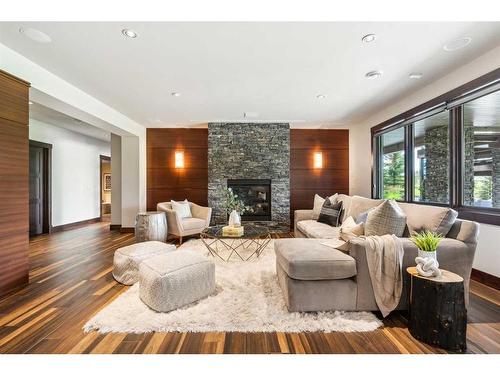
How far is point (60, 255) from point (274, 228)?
408 centimetres

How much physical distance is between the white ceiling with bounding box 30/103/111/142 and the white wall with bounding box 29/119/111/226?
0.21 metres

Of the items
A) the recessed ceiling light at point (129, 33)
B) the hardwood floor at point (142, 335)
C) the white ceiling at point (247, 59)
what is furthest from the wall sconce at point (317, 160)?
the recessed ceiling light at point (129, 33)

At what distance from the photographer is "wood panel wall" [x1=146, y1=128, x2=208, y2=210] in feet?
18.7

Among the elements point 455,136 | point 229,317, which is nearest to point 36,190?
point 229,317

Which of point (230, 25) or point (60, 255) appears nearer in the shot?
point (230, 25)

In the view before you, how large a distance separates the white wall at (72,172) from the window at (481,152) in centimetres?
791

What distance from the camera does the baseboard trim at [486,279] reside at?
2.46m

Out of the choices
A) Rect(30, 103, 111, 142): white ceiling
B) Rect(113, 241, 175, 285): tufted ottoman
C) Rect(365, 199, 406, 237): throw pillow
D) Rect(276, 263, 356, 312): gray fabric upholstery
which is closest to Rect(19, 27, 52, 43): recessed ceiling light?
Rect(113, 241, 175, 285): tufted ottoman

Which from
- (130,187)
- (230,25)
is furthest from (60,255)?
(230,25)

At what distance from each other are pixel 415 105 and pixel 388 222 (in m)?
2.68

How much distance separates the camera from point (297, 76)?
9.91 feet

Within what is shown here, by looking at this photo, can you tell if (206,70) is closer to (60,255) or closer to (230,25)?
(230,25)

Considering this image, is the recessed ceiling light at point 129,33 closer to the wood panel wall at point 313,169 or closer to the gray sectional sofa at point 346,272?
the gray sectional sofa at point 346,272

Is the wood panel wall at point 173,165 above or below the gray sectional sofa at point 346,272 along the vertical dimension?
above
